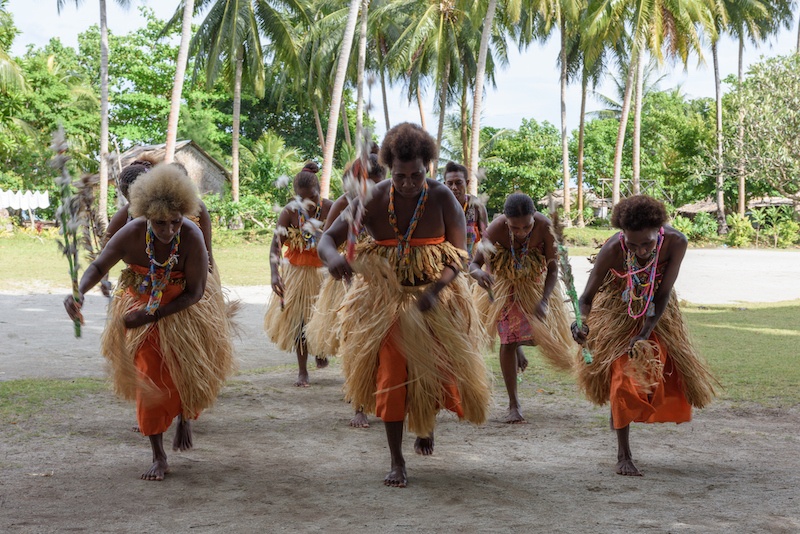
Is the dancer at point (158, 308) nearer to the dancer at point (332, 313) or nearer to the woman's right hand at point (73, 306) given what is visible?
the woman's right hand at point (73, 306)

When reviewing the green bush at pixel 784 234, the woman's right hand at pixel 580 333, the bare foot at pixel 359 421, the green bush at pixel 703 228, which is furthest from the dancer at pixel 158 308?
the green bush at pixel 784 234

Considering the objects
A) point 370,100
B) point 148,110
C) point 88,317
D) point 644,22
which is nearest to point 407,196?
point 370,100

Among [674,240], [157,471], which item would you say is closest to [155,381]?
[157,471]

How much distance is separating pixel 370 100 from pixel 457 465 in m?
1.85

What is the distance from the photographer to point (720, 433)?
16.7 ft

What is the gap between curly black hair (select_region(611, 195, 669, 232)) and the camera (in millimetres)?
4199

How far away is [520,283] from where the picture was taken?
5.72 meters

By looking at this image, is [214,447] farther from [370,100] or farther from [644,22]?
[644,22]

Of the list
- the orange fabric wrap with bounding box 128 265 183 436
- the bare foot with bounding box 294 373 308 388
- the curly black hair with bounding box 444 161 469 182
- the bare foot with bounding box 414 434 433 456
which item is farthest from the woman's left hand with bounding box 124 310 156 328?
the curly black hair with bounding box 444 161 469 182

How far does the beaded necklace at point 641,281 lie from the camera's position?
4.29 meters

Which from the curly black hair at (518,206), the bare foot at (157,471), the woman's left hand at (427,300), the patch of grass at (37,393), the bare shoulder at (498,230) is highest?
the curly black hair at (518,206)

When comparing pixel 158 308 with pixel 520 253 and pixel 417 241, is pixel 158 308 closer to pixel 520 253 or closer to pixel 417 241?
pixel 417 241

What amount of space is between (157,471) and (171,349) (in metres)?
0.57

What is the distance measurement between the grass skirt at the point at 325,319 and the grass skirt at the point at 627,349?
174cm
